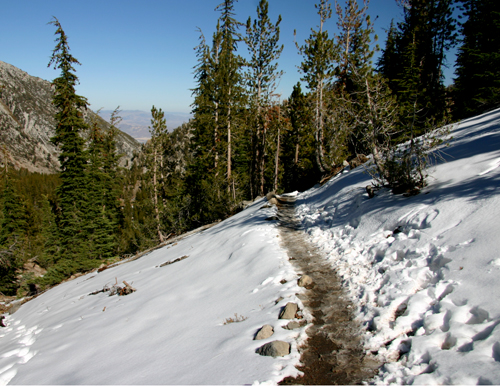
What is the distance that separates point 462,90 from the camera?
2336cm

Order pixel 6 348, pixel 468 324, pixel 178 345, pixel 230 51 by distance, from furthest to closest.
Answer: pixel 230 51 → pixel 6 348 → pixel 178 345 → pixel 468 324

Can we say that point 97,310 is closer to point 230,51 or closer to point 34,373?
point 34,373

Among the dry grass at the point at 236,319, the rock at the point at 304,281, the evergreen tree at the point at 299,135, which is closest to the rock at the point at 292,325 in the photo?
the dry grass at the point at 236,319

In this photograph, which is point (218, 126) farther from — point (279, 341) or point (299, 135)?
Result: point (279, 341)

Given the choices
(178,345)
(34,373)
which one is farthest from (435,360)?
(34,373)

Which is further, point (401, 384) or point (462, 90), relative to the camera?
point (462, 90)

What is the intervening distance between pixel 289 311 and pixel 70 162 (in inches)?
1070

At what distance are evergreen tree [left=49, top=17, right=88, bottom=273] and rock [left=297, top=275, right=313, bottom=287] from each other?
24379 millimetres

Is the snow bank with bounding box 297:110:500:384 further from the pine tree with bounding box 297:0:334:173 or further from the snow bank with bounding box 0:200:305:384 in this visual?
the pine tree with bounding box 297:0:334:173

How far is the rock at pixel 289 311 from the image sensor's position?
14.2ft

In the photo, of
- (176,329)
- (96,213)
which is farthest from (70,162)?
(176,329)

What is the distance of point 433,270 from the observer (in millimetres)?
4293

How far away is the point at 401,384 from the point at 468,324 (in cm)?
114

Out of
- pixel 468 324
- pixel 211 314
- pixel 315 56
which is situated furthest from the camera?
pixel 315 56
